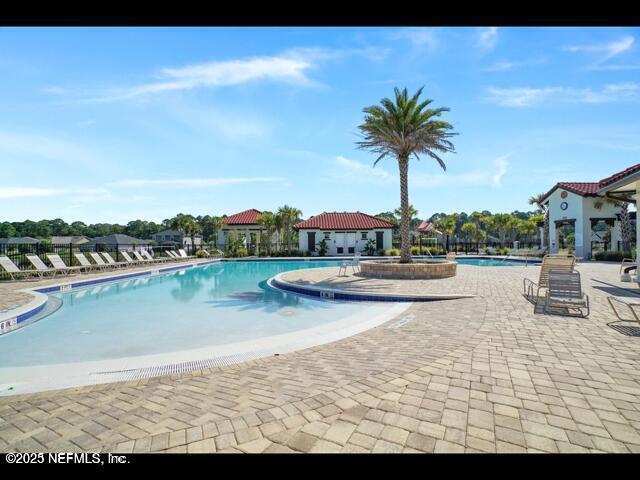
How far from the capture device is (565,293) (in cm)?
661

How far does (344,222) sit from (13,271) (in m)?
24.8

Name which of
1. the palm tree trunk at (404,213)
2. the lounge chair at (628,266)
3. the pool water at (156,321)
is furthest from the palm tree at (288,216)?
the lounge chair at (628,266)

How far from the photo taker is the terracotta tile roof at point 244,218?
34.3 m

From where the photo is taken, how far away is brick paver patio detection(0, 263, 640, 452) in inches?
Result: 89.0

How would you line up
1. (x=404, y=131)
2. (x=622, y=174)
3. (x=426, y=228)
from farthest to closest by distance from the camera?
(x=426, y=228) → (x=404, y=131) → (x=622, y=174)

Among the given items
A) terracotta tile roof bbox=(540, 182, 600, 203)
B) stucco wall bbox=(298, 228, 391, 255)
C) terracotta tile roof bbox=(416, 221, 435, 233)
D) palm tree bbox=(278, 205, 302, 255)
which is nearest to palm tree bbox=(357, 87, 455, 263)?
palm tree bbox=(278, 205, 302, 255)

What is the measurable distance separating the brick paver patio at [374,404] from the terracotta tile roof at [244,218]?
3103cm

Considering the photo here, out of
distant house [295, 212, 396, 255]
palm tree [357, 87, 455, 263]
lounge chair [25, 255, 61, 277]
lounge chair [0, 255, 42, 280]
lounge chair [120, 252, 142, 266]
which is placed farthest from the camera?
distant house [295, 212, 396, 255]

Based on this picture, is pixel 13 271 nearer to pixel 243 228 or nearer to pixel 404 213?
pixel 404 213

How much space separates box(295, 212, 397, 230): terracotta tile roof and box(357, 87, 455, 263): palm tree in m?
16.1

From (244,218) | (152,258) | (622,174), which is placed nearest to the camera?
(622,174)

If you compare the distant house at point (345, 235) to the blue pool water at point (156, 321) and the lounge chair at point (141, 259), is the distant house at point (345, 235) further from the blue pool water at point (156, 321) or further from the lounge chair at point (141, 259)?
the blue pool water at point (156, 321)

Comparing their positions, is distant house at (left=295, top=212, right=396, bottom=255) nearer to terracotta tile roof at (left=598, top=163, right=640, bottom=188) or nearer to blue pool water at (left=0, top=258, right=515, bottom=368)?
blue pool water at (left=0, top=258, right=515, bottom=368)

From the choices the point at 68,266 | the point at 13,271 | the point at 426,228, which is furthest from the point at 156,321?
the point at 426,228
